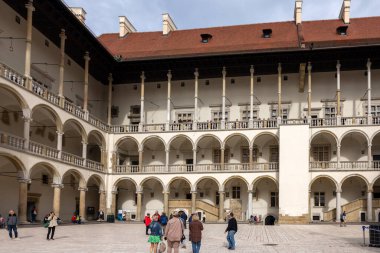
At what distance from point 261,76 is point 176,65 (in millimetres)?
6294

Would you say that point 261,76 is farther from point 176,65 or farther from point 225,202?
point 225,202

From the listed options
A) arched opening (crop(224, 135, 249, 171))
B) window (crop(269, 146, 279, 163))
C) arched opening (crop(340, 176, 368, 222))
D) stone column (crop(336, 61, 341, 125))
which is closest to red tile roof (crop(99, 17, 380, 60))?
stone column (crop(336, 61, 341, 125))

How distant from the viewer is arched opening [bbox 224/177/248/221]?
3759 centimetres

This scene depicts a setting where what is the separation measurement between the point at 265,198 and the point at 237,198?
2007 mm

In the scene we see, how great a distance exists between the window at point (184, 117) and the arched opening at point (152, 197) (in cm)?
491

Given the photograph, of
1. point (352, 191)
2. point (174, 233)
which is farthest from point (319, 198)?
point (174, 233)

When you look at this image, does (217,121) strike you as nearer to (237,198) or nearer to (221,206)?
(237,198)

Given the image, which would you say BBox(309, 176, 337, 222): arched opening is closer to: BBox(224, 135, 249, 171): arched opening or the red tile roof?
BBox(224, 135, 249, 171): arched opening

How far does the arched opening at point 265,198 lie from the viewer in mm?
37156

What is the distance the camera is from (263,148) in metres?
37.9

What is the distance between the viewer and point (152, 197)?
39656mm

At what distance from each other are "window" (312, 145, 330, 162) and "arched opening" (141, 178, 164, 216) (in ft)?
37.4

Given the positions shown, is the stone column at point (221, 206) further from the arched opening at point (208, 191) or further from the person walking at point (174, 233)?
the person walking at point (174, 233)

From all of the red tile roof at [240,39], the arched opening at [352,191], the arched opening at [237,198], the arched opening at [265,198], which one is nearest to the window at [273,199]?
the arched opening at [265,198]
